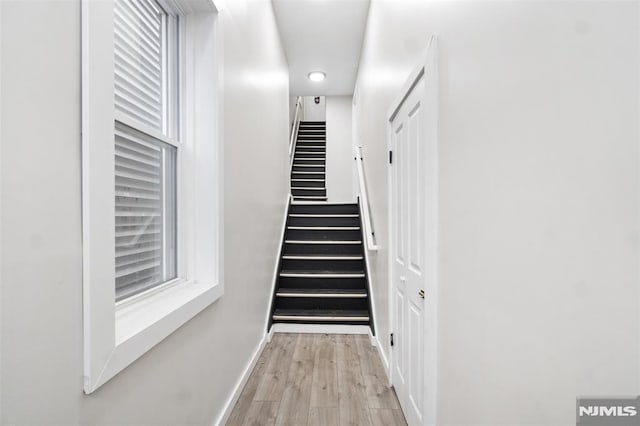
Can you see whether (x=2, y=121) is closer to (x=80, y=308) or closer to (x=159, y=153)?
(x=80, y=308)

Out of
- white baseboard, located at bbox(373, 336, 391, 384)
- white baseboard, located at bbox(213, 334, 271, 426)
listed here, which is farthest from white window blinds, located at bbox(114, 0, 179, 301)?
white baseboard, located at bbox(373, 336, 391, 384)

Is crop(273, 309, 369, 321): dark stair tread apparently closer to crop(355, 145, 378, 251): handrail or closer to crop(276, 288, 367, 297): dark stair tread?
crop(276, 288, 367, 297): dark stair tread

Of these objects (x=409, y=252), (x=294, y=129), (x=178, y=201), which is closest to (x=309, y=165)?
(x=294, y=129)

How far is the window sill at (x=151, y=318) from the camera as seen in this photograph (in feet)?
3.00

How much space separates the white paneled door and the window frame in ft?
3.25

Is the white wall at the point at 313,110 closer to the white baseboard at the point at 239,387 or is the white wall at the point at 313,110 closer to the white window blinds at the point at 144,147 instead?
the white baseboard at the point at 239,387

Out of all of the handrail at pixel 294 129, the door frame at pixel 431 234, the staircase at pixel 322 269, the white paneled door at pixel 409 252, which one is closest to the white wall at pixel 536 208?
the door frame at pixel 431 234

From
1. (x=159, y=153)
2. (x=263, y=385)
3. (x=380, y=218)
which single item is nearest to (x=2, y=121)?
(x=159, y=153)

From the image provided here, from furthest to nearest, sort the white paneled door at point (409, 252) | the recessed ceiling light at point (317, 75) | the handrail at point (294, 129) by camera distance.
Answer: the handrail at point (294, 129) → the recessed ceiling light at point (317, 75) → the white paneled door at point (409, 252)

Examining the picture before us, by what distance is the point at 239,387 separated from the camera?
2.15m

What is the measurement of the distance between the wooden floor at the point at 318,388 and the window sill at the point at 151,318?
89cm

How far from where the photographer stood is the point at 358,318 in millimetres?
3275

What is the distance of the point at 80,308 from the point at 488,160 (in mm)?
1152

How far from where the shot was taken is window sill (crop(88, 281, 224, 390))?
3.00 feet
